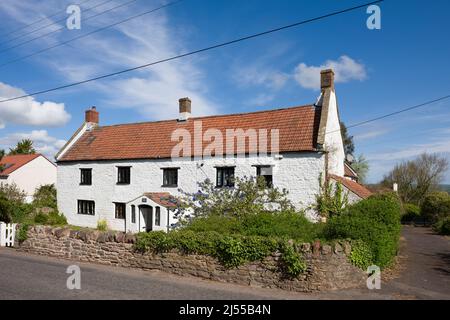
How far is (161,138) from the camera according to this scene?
2605 centimetres

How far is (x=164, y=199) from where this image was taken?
75.0 feet

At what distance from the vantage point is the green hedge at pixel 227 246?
10297mm

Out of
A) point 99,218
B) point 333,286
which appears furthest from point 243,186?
point 99,218

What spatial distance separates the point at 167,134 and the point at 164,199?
5284 mm

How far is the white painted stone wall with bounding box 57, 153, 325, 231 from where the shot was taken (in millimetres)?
19969

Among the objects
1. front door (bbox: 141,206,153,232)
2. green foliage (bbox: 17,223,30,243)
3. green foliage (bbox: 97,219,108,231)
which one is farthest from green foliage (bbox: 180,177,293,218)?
green foliage (bbox: 97,219,108,231)

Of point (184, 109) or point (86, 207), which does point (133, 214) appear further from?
point (184, 109)

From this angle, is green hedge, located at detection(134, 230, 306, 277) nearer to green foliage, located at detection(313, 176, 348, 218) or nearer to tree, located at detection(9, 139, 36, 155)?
green foliage, located at detection(313, 176, 348, 218)

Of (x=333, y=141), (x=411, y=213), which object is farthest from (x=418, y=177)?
(x=333, y=141)

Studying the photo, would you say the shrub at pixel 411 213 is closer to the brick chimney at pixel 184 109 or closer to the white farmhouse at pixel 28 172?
the brick chimney at pixel 184 109

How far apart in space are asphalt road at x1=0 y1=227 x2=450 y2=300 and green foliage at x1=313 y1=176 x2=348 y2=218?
592 cm

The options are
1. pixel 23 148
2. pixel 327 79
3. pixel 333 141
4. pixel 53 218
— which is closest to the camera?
pixel 333 141

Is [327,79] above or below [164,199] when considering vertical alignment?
above
